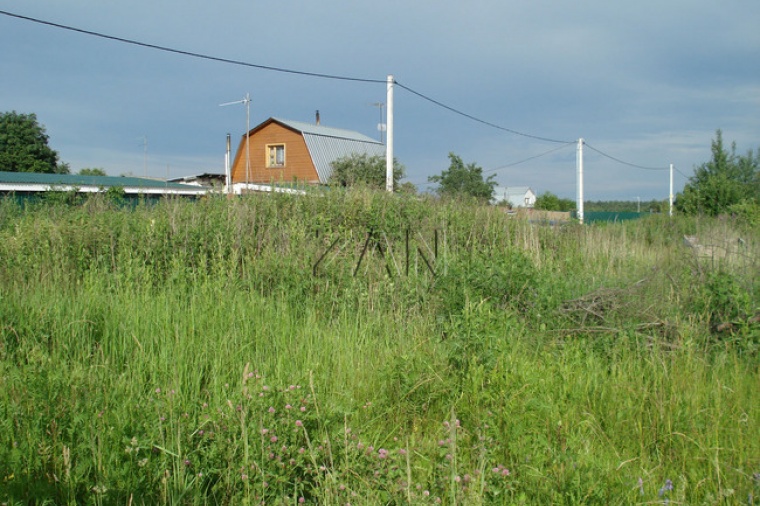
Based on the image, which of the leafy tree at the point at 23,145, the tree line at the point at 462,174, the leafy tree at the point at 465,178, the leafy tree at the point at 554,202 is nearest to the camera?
the tree line at the point at 462,174

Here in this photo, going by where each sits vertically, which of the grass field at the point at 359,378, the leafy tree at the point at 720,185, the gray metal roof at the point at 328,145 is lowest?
the grass field at the point at 359,378

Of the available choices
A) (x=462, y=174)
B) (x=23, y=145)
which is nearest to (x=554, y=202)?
(x=462, y=174)

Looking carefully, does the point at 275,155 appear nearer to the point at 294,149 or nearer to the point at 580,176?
the point at 294,149

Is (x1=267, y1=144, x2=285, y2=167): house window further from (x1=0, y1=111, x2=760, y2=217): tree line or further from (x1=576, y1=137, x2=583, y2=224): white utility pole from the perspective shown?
(x1=576, y1=137, x2=583, y2=224): white utility pole

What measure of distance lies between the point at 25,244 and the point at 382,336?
5407 millimetres

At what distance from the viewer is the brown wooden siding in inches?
1441

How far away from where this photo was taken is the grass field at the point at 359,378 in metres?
2.60

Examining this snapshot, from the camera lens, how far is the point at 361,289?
6.08m

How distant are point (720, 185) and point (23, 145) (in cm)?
4825

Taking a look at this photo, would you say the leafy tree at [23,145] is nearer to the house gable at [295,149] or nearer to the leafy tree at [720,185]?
the house gable at [295,149]

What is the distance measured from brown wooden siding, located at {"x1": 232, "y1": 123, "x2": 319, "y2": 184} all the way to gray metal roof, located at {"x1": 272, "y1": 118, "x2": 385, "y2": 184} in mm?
390

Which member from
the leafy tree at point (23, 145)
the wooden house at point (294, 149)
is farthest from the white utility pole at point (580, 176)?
the leafy tree at point (23, 145)

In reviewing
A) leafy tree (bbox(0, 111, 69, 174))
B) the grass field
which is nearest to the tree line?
leafy tree (bbox(0, 111, 69, 174))

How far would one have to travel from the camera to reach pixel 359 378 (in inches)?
157
